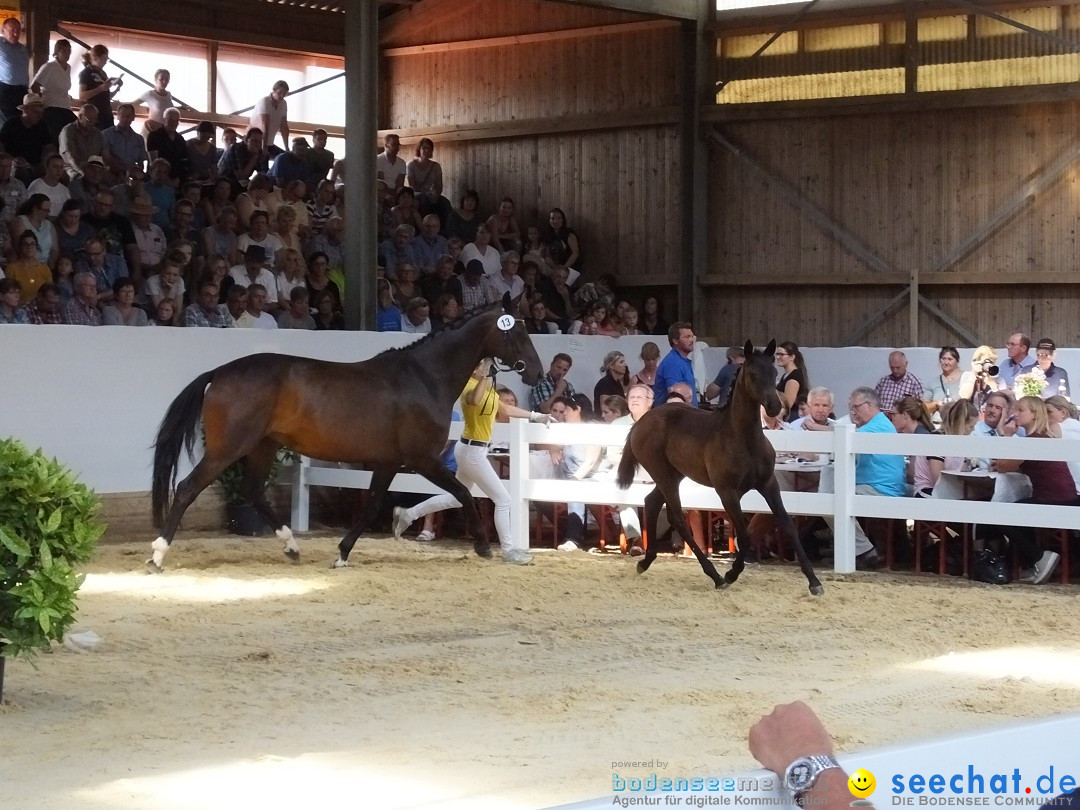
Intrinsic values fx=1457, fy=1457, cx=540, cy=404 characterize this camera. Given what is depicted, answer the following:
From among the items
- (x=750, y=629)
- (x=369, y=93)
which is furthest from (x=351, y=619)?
(x=369, y=93)

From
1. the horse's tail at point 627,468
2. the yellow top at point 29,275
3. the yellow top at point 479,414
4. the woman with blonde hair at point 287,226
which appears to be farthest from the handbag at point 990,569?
the woman with blonde hair at point 287,226

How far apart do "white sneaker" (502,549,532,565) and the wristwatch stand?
8.67 metres

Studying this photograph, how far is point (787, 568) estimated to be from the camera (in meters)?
10.4

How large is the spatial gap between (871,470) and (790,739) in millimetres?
8751

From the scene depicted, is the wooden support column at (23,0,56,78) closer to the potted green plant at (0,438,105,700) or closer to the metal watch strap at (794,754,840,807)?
the potted green plant at (0,438,105,700)

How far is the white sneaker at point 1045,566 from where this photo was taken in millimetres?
9602

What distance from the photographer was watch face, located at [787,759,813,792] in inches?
73.1

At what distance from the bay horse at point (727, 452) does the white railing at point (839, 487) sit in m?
0.80

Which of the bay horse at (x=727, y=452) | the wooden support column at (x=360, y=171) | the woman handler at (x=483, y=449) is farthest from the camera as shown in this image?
the wooden support column at (x=360, y=171)

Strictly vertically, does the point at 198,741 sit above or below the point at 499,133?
below

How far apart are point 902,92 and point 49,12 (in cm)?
1068

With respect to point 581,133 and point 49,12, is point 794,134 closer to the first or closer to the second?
point 581,133

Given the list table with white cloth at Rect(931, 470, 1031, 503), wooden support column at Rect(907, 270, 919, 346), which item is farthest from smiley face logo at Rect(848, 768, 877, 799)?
wooden support column at Rect(907, 270, 919, 346)

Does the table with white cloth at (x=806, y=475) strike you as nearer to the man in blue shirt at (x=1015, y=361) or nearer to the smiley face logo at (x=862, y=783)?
the man in blue shirt at (x=1015, y=361)
